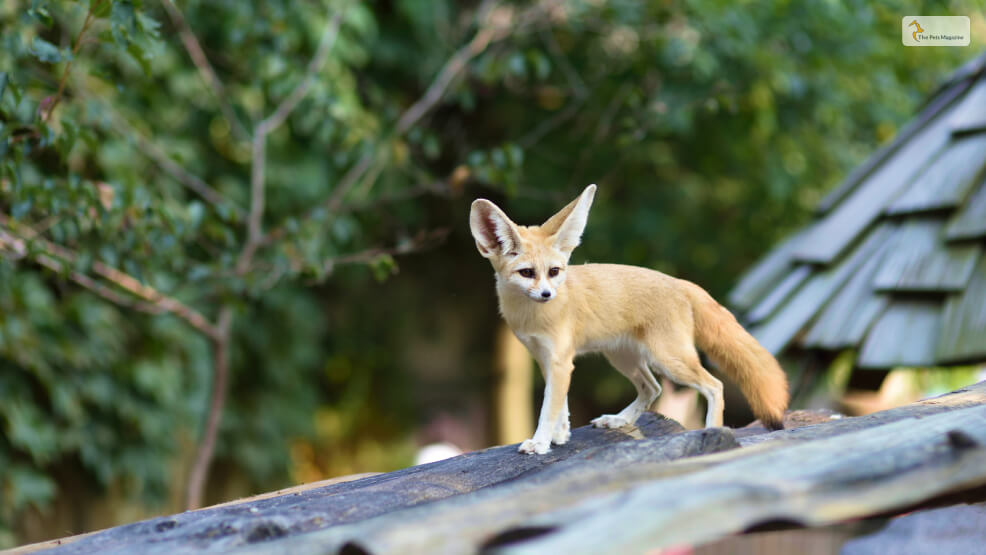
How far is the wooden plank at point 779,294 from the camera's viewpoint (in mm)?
4945

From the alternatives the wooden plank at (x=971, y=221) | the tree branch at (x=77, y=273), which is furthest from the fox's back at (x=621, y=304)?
the wooden plank at (x=971, y=221)

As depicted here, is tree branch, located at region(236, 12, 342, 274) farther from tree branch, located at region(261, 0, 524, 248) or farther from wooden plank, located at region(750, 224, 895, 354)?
wooden plank, located at region(750, 224, 895, 354)

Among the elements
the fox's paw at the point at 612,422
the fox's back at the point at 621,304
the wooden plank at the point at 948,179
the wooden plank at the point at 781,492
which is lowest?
the wooden plank at the point at 781,492

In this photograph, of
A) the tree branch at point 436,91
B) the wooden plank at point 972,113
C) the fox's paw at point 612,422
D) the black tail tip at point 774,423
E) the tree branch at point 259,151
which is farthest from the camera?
the tree branch at point 436,91

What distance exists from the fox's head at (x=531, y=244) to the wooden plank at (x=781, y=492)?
0.84m

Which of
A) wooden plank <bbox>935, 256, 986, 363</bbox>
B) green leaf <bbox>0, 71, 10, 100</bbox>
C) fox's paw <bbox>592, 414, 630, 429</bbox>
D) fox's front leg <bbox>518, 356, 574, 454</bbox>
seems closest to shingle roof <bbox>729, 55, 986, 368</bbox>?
wooden plank <bbox>935, 256, 986, 363</bbox>

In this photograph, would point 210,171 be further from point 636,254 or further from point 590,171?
point 636,254

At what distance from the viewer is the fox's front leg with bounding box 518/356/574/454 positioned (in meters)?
2.76

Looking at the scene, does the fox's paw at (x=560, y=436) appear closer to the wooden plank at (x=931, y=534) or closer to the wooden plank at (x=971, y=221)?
the wooden plank at (x=931, y=534)

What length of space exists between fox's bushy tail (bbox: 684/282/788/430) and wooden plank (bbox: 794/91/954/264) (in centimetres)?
223

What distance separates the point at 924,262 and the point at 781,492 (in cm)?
319

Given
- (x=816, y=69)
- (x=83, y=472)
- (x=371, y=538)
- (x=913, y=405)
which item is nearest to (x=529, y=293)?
(x=371, y=538)

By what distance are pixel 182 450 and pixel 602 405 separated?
4.72 metres

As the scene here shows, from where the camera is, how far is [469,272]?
9500mm
